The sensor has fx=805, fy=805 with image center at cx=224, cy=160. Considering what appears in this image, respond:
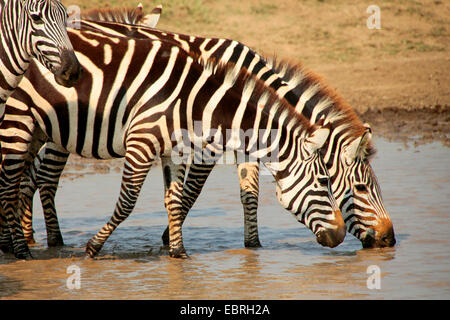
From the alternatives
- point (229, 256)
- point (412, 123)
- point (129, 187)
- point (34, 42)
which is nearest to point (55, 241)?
point (129, 187)

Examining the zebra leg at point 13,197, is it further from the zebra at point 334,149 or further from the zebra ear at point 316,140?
the zebra ear at point 316,140

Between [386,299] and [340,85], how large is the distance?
33.1 feet

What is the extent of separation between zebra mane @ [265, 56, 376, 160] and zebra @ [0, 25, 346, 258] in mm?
291

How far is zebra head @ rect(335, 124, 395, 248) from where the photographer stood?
716 cm

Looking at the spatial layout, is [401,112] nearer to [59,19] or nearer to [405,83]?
[405,83]

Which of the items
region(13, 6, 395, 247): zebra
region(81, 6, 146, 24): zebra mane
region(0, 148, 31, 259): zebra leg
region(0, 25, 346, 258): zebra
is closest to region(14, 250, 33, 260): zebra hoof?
region(0, 148, 31, 259): zebra leg

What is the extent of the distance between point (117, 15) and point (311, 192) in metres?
3.42

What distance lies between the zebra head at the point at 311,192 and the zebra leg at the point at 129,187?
1.18 m

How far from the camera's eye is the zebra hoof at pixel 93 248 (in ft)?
23.1

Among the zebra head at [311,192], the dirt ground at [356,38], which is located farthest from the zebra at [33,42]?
the dirt ground at [356,38]

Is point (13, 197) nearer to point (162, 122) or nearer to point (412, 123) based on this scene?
point (162, 122)

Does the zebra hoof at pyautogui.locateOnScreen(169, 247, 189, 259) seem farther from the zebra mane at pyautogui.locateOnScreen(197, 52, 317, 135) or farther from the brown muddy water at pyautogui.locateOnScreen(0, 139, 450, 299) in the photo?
the zebra mane at pyautogui.locateOnScreen(197, 52, 317, 135)

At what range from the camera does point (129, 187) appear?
690 centimetres
